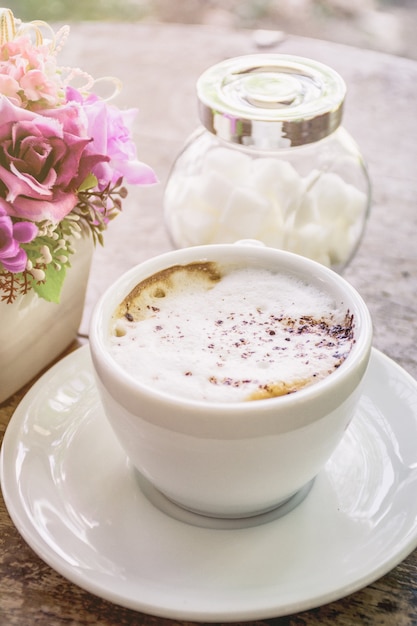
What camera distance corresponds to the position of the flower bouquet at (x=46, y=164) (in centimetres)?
71

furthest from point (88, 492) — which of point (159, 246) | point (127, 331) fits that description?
point (159, 246)

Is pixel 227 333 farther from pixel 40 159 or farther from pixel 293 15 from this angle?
pixel 293 15

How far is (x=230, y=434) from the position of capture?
566mm

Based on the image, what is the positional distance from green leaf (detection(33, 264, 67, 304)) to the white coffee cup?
0.13m

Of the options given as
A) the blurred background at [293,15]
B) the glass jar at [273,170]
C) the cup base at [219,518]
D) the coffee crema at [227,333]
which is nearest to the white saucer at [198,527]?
the cup base at [219,518]

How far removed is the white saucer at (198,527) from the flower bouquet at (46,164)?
13 cm

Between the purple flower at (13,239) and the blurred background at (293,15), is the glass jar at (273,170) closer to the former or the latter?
the purple flower at (13,239)

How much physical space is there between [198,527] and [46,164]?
0.36m

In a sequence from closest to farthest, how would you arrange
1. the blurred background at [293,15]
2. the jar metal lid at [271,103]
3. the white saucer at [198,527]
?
1. the white saucer at [198,527]
2. the jar metal lid at [271,103]
3. the blurred background at [293,15]

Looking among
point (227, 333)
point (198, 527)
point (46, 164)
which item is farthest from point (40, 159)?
point (198, 527)

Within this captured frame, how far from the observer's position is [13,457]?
695mm

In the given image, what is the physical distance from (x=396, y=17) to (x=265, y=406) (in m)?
3.39

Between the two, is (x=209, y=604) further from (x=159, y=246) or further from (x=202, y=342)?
(x=159, y=246)

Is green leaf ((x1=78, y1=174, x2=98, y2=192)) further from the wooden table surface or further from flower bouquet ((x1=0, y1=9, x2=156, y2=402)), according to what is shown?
the wooden table surface
